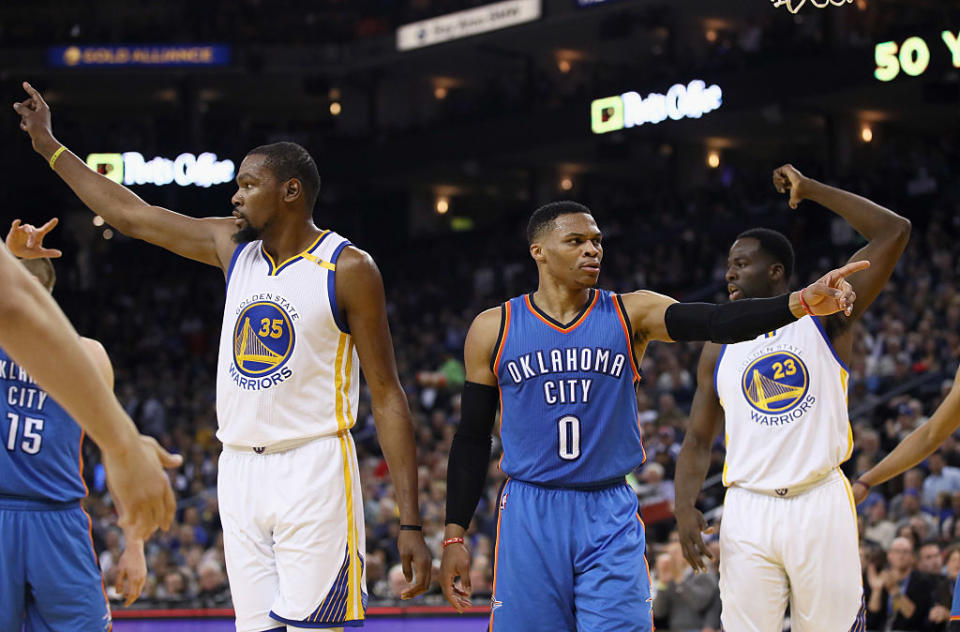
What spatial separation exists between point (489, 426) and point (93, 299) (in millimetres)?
24396

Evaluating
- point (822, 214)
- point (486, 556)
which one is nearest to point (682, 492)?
point (486, 556)

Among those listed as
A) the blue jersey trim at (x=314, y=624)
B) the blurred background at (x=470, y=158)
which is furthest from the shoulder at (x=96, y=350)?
the blurred background at (x=470, y=158)

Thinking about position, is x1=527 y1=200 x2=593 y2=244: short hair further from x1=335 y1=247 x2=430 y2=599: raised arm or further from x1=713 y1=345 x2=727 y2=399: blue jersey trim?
x1=713 y1=345 x2=727 y2=399: blue jersey trim

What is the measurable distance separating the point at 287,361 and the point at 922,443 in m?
2.66

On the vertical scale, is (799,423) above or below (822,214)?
below

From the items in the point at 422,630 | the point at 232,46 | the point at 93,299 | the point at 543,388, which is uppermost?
the point at 232,46

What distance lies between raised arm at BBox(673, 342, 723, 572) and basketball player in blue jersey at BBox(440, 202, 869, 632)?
1.11 meters

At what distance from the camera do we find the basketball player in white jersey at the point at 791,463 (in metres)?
5.19

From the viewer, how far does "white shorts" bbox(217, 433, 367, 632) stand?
4.20 metres

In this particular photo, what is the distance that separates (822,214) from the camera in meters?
20.8

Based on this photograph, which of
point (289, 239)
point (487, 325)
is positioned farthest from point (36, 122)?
point (487, 325)

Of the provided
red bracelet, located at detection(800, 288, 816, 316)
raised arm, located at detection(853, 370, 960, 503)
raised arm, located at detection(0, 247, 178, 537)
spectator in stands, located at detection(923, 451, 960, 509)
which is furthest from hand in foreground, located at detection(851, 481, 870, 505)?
spectator in stands, located at detection(923, 451, 960, 509)

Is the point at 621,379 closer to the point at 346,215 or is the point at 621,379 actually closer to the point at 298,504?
the point at 298,504

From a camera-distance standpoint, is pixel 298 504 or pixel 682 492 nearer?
pixel 298 504
